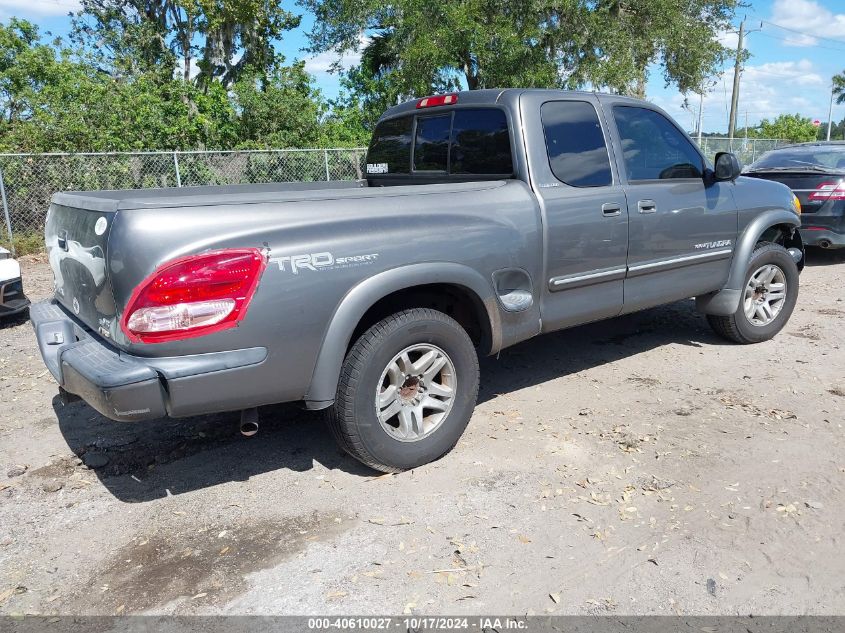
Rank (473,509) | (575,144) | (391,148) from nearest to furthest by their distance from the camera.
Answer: (473,509), (575,144), (391,148)

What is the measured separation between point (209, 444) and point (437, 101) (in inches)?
107

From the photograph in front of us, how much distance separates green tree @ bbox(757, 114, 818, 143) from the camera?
3791cm

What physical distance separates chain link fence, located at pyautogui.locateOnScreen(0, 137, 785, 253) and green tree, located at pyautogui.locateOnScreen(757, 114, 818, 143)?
104 feet

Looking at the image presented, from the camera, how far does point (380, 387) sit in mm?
3422

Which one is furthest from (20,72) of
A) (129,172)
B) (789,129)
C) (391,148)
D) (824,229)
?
(789,129)

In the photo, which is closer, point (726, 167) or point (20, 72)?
point (726, 167)

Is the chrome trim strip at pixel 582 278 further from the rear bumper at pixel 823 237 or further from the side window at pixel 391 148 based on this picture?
the rear bumper at pixel 823 237

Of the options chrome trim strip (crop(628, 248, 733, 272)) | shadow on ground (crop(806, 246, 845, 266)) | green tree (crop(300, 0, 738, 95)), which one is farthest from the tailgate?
green tree (crop(300, 0, 738, 95))

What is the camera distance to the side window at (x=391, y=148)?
16.4 ft

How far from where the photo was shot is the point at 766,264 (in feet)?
18.5

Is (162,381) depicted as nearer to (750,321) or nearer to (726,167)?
(726,167)

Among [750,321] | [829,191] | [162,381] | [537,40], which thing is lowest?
[750,321]

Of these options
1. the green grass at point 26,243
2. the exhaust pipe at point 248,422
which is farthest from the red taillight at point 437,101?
the green grass at point 26,243

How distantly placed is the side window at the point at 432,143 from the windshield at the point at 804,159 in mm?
7015
